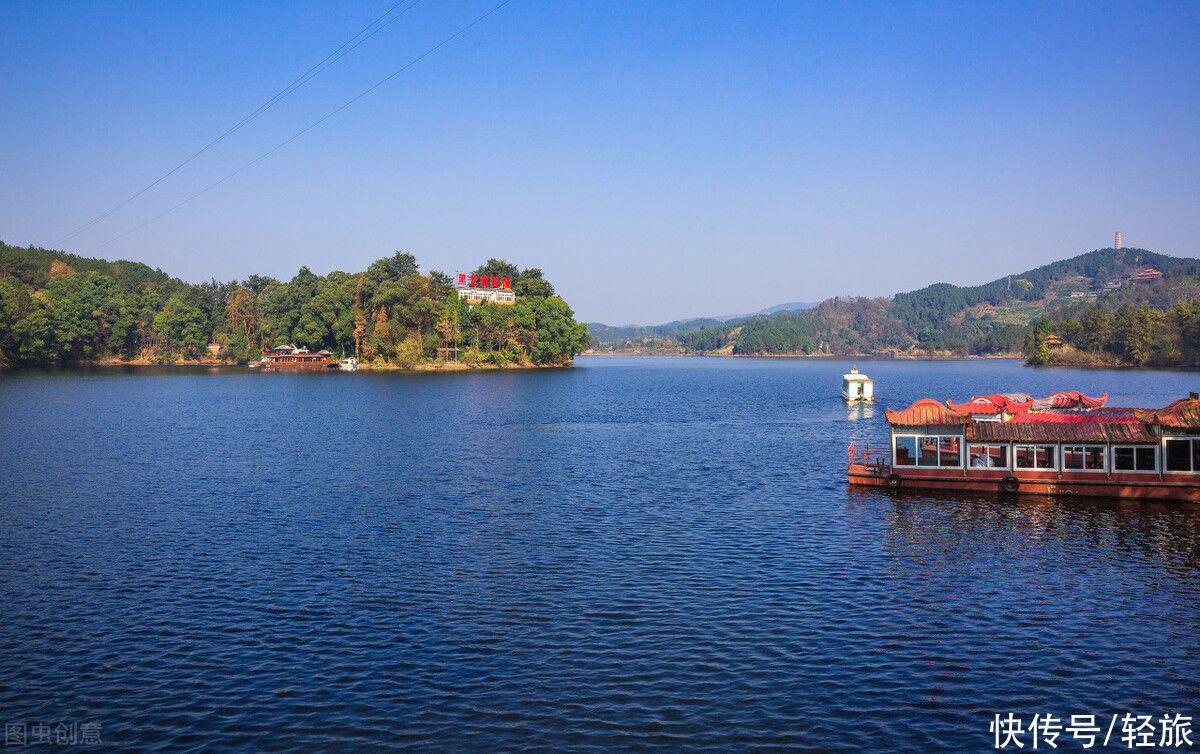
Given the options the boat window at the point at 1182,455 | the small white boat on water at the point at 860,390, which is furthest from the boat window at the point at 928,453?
the small white boat on water at the point at 860,390

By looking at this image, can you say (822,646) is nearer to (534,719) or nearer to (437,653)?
(534,719)

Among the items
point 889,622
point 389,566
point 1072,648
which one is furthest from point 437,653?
point 1072,648

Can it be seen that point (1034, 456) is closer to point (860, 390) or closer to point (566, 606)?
point (566, 606)

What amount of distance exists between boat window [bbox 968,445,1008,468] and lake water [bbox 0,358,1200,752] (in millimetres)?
2889

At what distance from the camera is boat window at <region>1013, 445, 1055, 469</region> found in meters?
45.5

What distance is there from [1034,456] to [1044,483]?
5.44 ft

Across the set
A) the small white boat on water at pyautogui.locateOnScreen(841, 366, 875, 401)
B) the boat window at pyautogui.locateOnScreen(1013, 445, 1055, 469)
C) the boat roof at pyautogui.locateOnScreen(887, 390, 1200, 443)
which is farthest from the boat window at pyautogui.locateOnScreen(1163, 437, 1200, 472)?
the small white boat on water at pyautogui.locateOnScreen(841, 366, 875, 401)

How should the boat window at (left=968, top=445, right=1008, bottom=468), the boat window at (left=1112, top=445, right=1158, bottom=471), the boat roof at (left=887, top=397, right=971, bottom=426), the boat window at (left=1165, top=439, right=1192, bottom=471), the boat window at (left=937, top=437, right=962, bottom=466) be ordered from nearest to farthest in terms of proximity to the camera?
the boat window at (left=1165, top=439, right=1192, bottom=471)
the boat window at (left=1112, top=445, right=1158, bottom=471)
the boat roof at (left=887, top=397, right=971, bottom=426)
the boat window at (left=968, top=445, right=1008, bottom=468)
the boat window at (left=937, top=437, right=962, bottom=466)

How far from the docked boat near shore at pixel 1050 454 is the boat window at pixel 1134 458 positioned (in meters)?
0.05

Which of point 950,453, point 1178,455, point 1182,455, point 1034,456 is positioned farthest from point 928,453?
point 1182,455

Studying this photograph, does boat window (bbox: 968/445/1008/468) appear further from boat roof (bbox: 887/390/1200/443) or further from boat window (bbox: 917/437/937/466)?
boat window (bbox: 917/437/937/466)

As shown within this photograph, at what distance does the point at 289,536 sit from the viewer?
36.9 metres

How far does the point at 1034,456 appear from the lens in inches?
1800

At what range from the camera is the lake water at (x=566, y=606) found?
Result: 19391 millimetres
